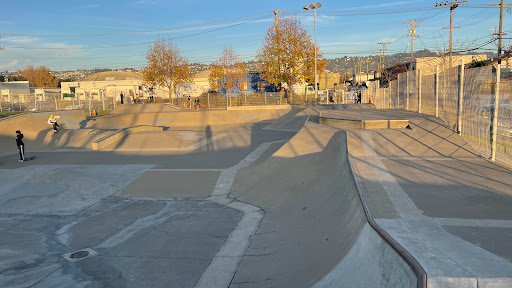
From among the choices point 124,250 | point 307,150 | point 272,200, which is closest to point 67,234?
point 124,250

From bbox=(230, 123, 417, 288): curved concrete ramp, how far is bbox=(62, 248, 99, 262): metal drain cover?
292 centimetres

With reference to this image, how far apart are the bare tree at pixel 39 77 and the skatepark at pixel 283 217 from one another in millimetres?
102406

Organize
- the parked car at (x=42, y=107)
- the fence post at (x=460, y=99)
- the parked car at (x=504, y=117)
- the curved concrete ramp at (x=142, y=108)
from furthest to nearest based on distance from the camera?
1. the curved concrete ramp at (x=142, y=108)
2. the parked car at (x=42, y=107)
3. the fence post at (x=460, y=99)
4. the parked car at (x=504, y=117)

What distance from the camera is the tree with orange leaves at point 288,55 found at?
43.2 m

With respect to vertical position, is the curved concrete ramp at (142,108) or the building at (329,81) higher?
the building at (329,81)

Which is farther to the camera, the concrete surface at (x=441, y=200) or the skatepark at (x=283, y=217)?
the skatepark at (x=283, y=217)

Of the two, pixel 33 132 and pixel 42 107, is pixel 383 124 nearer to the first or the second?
pixel 33 132

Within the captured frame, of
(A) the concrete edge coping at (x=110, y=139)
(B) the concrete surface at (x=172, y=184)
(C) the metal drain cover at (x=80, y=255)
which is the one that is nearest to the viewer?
(C) the metal drain cover at (x=80, y=255)

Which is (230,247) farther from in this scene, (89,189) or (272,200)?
(89,189)

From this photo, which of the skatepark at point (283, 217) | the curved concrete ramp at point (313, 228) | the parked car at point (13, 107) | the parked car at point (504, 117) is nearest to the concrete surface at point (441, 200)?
the skatepark at point (283, 217)

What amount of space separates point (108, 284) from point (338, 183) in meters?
4.74

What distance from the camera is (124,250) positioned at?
716 cm

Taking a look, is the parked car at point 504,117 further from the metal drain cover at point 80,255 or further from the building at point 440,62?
the metal drain cover at point 80,255

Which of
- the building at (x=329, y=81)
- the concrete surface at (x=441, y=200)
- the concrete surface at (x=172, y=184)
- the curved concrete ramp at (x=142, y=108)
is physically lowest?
the concrete surface at (x=172, y=184)
